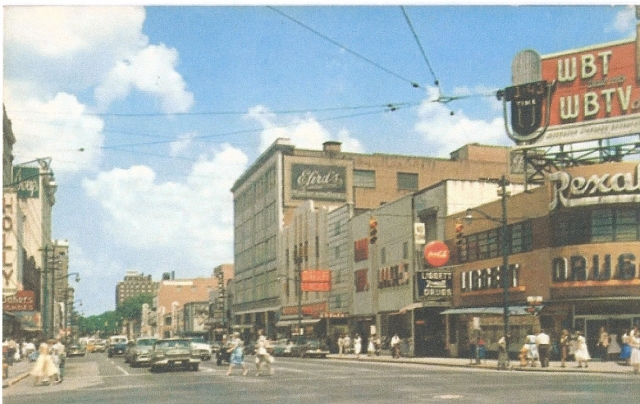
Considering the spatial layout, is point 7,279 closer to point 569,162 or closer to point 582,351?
point 582,351

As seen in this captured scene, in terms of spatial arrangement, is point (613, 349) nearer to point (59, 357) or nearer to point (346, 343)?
point (59, 357)

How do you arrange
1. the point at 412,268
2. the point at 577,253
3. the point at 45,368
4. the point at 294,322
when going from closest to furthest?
the point at 45,368
the point at 577,253
the point at 412,268
the point at 294,322

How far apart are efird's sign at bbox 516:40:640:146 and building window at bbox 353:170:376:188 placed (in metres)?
49.8

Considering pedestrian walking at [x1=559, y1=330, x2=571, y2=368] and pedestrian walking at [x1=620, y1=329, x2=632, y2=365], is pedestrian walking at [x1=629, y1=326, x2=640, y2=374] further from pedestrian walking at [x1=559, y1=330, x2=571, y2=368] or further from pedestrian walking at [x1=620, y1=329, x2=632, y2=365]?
pedestrian walking at [x1=559, y1=330, x2=571, y2=368]

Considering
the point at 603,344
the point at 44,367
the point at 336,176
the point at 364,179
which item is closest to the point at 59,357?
the point at 44,367

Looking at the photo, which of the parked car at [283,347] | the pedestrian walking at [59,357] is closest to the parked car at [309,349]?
the parked car at [283,347]

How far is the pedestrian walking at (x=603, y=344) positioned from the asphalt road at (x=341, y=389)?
836cm

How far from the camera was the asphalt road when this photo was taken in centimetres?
2228

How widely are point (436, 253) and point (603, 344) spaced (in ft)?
47.7

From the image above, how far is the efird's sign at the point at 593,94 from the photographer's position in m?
43.9

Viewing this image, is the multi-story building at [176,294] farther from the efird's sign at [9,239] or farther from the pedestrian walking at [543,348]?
the pedestrian walking at [543,348]

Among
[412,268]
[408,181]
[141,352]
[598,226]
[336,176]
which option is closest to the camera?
[598,226]

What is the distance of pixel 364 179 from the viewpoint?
318 ft

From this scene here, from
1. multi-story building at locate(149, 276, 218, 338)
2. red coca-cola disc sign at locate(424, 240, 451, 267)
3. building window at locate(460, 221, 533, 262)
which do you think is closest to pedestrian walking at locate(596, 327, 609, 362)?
building window at locate(460, 221, 533, 262)
